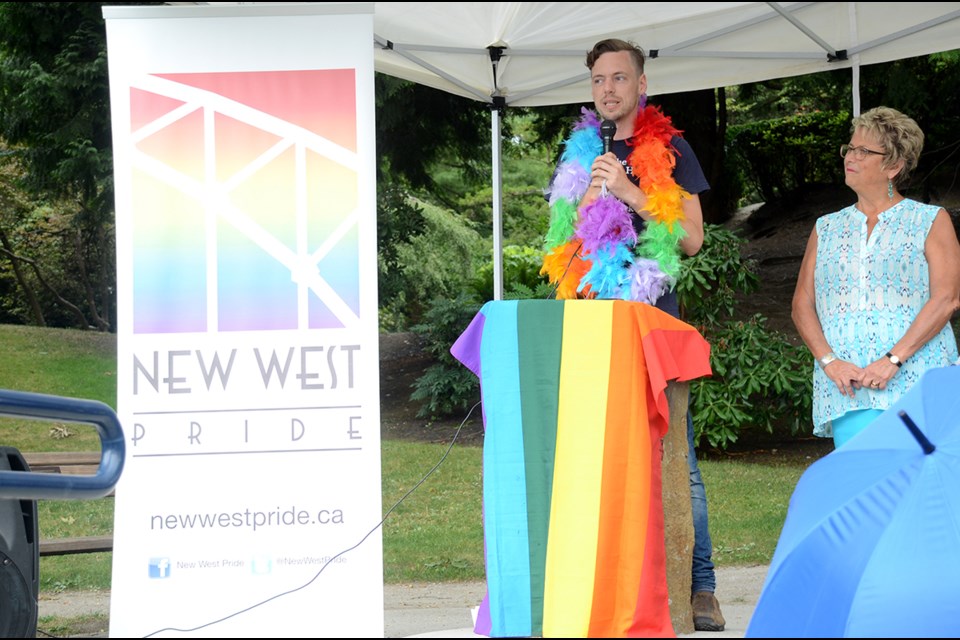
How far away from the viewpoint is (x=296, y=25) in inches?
146

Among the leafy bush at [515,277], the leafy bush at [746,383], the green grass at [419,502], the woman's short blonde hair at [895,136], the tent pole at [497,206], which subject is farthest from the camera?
the leafy bush at [515,277]

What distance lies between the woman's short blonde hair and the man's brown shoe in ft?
5.23

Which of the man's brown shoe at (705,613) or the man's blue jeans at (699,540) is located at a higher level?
the man's blue jeans at (699,540)

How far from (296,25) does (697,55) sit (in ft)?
8.23

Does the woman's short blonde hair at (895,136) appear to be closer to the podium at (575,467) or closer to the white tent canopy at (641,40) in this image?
the podium at (575,467)

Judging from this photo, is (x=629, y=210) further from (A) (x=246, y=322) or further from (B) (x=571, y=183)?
(A) (x=246, y=322)

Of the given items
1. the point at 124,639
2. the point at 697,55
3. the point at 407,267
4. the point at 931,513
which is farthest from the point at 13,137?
the point at 931,513

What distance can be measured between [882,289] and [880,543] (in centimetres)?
158

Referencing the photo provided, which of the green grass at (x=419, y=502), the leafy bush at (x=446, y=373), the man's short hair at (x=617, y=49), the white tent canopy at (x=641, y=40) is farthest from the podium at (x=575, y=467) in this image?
the leafy bush at (x=446, y=373)

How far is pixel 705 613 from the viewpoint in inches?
142

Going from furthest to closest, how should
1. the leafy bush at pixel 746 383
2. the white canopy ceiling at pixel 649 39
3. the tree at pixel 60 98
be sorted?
1. the tree at pixel 60 98
2. the leafy bush at pixel 746 383
3. the white canopy ceiling at pixel 649 39

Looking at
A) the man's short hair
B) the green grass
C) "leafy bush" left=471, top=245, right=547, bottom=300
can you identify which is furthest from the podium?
"leafy bush" left=471, top=245, right=547, bottom=300

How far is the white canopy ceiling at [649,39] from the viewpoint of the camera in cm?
483

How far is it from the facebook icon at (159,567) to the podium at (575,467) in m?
1.11
